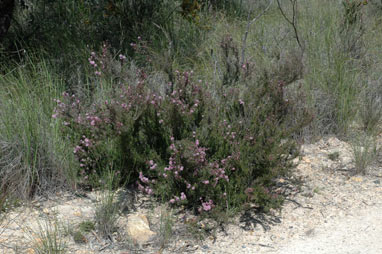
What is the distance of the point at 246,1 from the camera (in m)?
8.66

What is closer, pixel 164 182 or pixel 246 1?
pixel 164 182

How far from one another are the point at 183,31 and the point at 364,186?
3.42 metres

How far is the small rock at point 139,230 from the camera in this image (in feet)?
10.6

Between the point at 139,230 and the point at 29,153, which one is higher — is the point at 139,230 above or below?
below

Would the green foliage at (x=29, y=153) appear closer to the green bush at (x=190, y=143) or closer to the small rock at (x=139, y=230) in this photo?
the green bush at (x=190, y=143)

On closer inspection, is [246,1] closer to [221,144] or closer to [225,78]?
[225,78]

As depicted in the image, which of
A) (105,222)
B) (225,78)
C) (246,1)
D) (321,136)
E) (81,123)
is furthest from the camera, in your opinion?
(246,1)

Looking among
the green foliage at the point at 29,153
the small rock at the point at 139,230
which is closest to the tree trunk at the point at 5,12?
the green foliage at the point at 29,153

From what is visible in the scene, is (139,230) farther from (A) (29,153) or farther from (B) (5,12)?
(B) (5,12)

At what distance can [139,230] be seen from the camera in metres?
3.29

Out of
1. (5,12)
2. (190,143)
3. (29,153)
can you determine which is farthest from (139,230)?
(5,12)

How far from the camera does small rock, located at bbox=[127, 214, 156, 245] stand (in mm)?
3238

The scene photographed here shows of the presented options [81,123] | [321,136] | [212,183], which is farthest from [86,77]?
[321,136]

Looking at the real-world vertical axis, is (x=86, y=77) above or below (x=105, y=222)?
above
